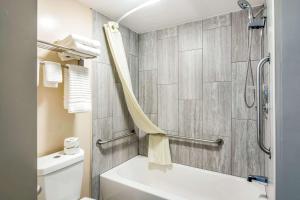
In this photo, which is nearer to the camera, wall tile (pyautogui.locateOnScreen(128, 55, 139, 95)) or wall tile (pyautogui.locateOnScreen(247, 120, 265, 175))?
wall tile (pyautogui.locateOnScreen(247, 120, 265, 175))

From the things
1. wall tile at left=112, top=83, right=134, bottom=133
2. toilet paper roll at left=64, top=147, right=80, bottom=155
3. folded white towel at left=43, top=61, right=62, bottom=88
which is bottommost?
toilet paper roll at left=64, top=147, right=80, bottom=155

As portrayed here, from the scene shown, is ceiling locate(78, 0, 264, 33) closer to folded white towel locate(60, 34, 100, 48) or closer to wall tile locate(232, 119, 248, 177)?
folded white towel locate(60, 34, 100, 48)

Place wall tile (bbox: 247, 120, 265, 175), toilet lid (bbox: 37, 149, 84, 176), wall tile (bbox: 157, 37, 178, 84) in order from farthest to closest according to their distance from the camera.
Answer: wall tile (bbox: 157, 37, 178, 84)
wall tile (bbox: 247, 120, 265, 175)
toilet lid (bbox: 37, 149, 84, 176)

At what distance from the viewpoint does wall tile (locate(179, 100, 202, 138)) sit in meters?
1.99

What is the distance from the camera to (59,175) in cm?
124

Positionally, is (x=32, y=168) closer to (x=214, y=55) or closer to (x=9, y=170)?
(x=9, y=170)

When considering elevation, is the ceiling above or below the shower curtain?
above

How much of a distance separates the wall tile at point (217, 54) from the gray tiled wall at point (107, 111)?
99cm

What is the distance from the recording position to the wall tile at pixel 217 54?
1817 millimetres

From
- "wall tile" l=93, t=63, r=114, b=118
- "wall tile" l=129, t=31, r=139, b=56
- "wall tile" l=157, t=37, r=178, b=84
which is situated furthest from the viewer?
"wall tile" l=129, t=31, r=139, b=56

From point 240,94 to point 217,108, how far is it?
280 mm

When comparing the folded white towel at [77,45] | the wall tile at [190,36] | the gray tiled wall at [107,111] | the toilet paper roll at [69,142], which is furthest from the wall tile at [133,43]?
the toilet paper roll at [69,142]

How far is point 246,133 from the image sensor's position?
5.71 feet

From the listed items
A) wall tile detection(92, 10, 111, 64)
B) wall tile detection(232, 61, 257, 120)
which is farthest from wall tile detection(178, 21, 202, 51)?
wall tile detection(92, 10, 111, 64)
